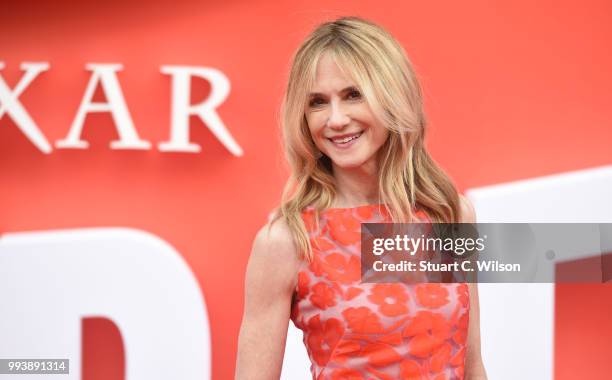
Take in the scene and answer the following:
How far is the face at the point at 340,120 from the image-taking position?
134cm

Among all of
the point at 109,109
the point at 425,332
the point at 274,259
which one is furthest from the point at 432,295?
the point at 109,109

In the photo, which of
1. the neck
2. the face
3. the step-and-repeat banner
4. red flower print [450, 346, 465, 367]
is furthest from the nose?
the step-and-repeat banner

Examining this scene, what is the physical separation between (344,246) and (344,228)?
3cm

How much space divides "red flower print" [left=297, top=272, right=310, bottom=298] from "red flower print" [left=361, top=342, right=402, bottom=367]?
14 cm

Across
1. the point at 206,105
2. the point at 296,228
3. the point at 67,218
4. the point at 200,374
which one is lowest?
the point at 200,374

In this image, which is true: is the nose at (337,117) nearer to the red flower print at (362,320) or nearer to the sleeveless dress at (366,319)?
the sleeveless dress at (366,319)

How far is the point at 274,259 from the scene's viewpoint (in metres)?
1.35

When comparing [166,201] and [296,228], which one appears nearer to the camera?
[296,228]

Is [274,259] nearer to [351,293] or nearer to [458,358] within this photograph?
[351,293]

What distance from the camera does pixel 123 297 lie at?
8.27ft

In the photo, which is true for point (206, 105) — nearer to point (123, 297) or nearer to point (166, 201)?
point (166, 201)

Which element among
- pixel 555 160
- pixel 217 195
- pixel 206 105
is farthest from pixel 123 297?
pixel 555 160

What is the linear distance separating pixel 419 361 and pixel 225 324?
52.1 inches

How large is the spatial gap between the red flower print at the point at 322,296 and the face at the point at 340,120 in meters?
0.21
